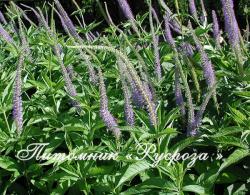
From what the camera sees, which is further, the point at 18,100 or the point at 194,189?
the point at 18,100

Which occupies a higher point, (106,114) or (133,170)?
(106,114)

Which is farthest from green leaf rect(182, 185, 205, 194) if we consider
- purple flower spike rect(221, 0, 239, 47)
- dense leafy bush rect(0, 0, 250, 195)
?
purple flower spike rect(221, 0, 239, 47)

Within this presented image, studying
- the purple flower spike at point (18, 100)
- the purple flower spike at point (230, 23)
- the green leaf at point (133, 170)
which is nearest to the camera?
the green leaf at point (133, 170)

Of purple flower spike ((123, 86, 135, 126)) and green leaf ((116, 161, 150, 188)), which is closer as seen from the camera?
green leaf ((116, 161, 150, 188))

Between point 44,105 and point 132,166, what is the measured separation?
0.92 meters

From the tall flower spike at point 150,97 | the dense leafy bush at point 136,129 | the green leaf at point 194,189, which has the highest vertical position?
the tall flower spike at point 150,97

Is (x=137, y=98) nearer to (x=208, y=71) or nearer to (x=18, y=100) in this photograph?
(x=208, y=71)

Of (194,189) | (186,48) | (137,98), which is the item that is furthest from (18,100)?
(186,48)

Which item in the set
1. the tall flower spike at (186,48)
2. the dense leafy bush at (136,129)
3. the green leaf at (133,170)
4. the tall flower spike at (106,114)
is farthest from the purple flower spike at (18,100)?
the tall flower spike at (186,48)

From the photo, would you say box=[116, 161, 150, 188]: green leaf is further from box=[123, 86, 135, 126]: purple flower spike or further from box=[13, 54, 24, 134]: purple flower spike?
box=[13, 54, 24, 134]: purple flower spike

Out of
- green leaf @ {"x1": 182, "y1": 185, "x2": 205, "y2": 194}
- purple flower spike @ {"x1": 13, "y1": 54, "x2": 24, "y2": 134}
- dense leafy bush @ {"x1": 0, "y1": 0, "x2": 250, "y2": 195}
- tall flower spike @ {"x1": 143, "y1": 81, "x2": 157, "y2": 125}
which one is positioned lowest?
green leaf @ {"x1": 182, "y1": 185, "x2": 205, "y2": 194}

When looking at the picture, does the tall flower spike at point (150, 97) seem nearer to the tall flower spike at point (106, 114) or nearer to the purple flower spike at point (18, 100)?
the tall flower spike at point (106, 114)

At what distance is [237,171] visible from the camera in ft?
7.99

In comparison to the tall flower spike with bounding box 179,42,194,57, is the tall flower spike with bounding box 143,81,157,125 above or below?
above
